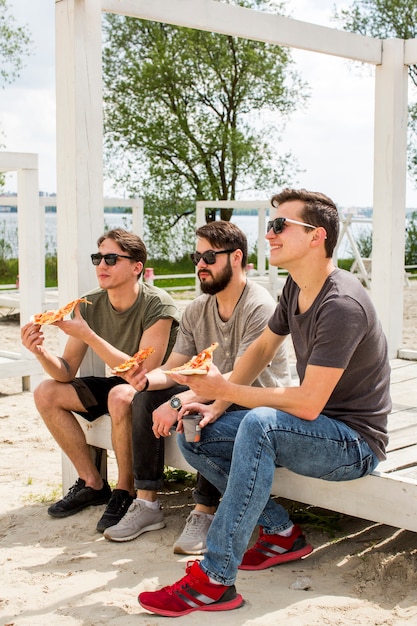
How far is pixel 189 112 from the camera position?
20.2 meters

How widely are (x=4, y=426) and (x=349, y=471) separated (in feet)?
10.4

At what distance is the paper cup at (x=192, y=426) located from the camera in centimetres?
307

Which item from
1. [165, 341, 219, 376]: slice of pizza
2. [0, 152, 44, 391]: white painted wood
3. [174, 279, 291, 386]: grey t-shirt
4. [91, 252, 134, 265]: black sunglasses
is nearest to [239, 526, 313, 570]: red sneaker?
[174, 279, 291, 386]: grey t-shirt

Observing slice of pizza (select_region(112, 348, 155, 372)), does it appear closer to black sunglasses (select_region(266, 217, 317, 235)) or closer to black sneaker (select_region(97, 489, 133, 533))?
black sneaker (select_region(97, 489, 133, 533))

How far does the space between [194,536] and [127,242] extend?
133 centimetres

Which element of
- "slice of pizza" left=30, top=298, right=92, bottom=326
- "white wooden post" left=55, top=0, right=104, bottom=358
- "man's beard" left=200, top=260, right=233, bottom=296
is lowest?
"slice of pizza" left=30, top=298, right=92, bottom=326

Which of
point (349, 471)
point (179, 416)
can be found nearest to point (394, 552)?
point (349, 471)

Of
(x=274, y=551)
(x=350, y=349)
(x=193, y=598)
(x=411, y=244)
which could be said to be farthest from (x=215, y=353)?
(x=411, y=244)

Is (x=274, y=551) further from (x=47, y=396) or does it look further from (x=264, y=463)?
(x=47, y=396)

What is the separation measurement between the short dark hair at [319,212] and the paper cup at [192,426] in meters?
0.76

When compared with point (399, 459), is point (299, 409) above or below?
above

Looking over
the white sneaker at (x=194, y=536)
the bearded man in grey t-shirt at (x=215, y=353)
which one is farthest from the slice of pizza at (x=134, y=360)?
the white sneaker at (x=194, y=536)

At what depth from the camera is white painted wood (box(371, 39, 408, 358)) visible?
543cm

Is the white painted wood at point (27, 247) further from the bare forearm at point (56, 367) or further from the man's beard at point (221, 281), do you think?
the man's beard at point (221, 281)
